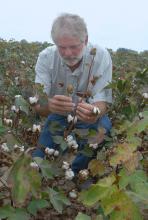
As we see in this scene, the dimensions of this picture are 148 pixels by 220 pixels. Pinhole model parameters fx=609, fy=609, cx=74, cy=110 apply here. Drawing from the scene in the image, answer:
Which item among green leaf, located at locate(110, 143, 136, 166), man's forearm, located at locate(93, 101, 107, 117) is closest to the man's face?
man's forearm, located at locate(93, 101, 107, 117)

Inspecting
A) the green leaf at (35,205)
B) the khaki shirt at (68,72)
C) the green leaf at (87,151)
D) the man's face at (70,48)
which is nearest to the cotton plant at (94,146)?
the green leaf at (87,151)

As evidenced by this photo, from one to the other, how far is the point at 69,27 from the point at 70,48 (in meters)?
0.10

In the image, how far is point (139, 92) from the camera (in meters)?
2.84

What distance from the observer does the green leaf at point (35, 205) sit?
6.79 ft

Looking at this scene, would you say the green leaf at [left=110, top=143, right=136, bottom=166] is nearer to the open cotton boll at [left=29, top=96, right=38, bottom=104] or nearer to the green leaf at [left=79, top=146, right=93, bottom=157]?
the open cotton boll at [left=29, top=96, right=38, bottom=104]

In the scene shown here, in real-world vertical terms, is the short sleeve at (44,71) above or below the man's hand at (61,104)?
above

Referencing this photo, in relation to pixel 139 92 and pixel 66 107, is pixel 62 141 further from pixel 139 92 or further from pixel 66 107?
pixel 139 92

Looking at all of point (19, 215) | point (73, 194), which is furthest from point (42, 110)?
point (19, 215)

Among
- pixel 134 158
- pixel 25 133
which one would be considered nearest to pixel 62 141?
pixel 25 133

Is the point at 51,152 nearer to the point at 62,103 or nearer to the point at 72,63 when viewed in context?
the point at 62,103

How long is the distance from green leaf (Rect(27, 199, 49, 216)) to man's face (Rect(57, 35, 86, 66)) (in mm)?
955

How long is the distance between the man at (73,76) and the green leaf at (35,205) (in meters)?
0.61

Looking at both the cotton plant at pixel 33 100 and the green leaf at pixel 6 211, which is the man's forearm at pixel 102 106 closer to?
the cotton plant at pixel 33 100

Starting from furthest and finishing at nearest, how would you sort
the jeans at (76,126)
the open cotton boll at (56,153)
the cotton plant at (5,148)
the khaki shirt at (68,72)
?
1. the khaki shirt at (68,72)
2. the jeans at (76,126)
3. the open cotton boll at (56,153)
4. the cotton plant at (5,148)
